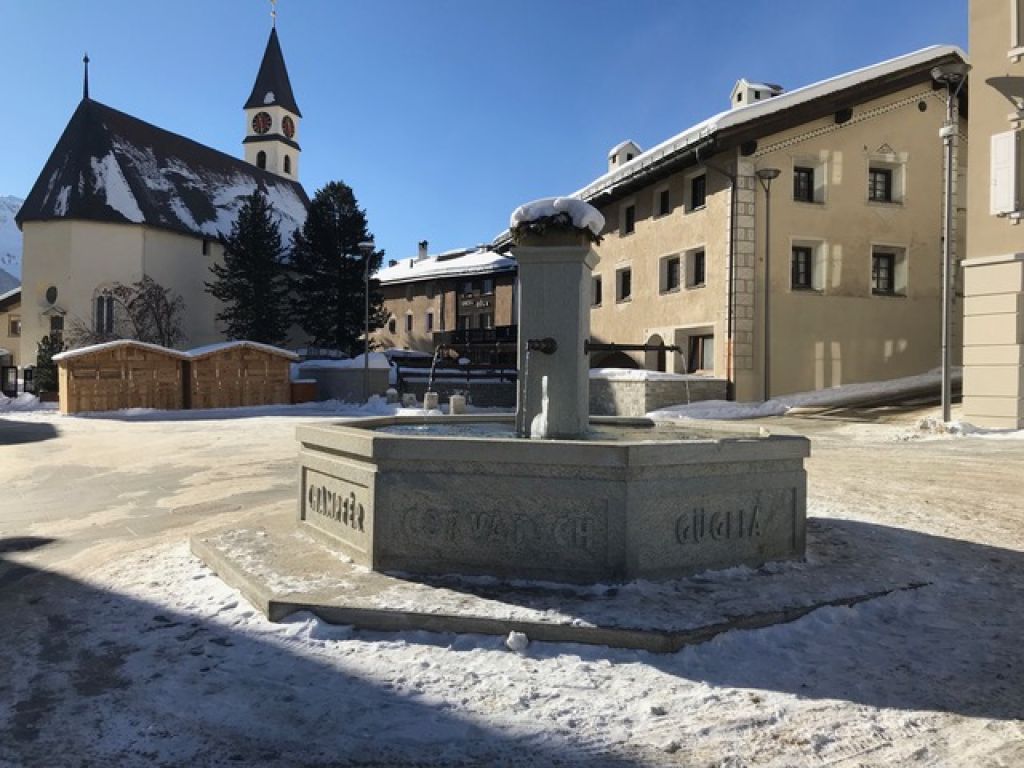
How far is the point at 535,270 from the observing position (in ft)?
19.3

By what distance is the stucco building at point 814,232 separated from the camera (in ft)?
75.7

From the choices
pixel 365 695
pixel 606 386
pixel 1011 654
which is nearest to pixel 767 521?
pixel 1011 654

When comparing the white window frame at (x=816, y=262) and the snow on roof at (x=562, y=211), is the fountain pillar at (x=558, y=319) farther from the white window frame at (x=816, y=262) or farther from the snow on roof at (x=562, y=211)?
the white window frame at (x=816, y=262)

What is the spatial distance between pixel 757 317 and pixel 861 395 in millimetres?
3880

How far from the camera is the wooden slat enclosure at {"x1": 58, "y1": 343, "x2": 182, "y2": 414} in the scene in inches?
1015

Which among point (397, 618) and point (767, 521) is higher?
point (767, 521)

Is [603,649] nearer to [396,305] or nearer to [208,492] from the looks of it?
[208,492]

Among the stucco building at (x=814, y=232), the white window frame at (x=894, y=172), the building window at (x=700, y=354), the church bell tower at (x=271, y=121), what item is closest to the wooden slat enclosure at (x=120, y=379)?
the stucco building at (x=814, y=232)

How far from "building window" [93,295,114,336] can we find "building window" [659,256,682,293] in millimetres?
31922

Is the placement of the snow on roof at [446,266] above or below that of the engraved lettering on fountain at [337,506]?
above

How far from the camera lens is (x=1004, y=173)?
16156 millimetres

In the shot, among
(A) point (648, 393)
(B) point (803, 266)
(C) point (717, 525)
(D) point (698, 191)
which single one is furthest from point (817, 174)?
(C) point (717, 525)

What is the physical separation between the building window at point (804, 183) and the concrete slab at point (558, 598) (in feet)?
70.1

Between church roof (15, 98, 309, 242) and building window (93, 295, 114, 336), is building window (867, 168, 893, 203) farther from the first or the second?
building window (93, 295, 114, 336)
